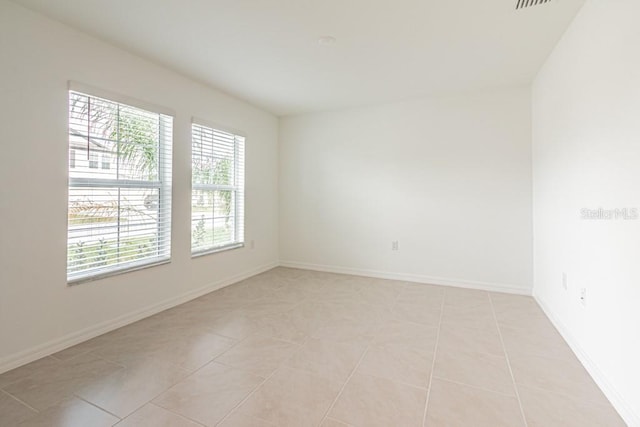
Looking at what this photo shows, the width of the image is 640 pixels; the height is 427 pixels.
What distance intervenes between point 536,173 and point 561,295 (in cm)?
141

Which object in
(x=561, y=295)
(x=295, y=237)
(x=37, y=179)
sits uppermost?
(x=37, y=179)

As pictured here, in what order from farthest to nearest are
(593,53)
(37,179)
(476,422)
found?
(37,179) → (593,53) → (476,422)

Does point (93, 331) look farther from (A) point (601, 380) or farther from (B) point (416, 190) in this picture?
(B) point (416, 190)

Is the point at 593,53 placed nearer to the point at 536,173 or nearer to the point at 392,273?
the point at 536,173

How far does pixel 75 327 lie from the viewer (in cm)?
233

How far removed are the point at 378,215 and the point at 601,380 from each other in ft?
9.19

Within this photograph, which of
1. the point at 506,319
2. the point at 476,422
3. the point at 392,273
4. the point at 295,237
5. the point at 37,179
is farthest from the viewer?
the point at 295,237

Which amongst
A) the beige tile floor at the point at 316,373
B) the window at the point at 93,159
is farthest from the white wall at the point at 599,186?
the window at the point at 93,159

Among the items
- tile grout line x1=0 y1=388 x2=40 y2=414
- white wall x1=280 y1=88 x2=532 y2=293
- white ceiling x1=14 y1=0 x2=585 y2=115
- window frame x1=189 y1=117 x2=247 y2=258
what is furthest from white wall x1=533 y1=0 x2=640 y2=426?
window frame x1=189 y1=117 x2=247 y2=258

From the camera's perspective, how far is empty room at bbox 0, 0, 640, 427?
1681 millimetres

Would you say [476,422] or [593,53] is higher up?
[593,53]

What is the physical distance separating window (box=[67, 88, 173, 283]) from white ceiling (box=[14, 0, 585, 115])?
630 millimetres

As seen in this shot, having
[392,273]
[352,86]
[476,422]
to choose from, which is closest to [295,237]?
[392,273]

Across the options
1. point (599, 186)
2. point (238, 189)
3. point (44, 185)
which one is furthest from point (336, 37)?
point (44, 185)
